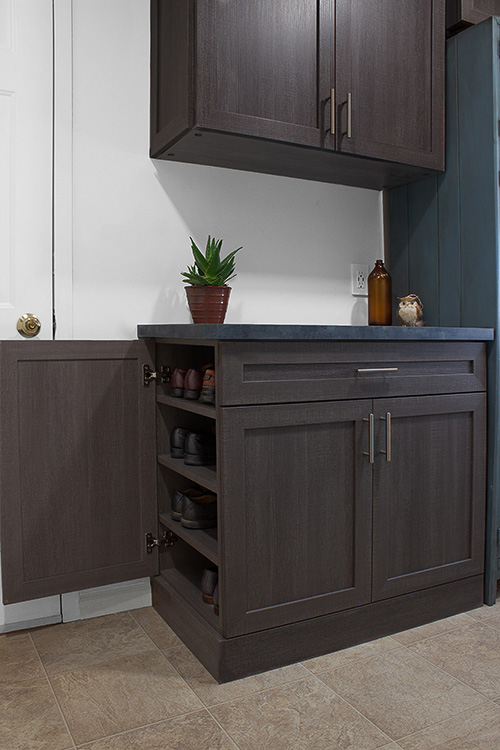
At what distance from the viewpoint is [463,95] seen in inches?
82.0

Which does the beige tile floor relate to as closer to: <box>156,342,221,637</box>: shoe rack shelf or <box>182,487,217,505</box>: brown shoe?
<box>156,342,221,637</box>: shoe rack shelf

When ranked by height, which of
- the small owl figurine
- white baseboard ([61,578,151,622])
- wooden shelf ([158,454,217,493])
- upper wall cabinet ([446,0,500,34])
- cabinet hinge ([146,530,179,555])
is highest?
upper wall cabinet ([446,0,500,34])

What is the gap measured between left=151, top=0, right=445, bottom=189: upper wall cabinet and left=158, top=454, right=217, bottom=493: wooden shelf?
0.96 metres

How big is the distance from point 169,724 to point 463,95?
2.05 meters

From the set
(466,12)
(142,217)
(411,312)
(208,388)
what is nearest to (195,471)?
(208,388)

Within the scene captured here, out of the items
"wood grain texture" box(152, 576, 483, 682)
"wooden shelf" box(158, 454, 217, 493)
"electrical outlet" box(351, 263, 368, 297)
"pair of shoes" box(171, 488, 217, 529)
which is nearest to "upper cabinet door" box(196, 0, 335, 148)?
"electrical outlet" box(351, 263, 368, 297)

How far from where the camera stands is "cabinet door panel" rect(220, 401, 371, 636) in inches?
60.2

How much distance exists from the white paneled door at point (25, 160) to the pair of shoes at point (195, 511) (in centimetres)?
66

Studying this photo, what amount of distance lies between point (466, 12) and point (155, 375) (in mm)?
1641

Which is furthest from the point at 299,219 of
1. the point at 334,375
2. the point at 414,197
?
the point at 334,375

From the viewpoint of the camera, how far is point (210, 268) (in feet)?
6.40

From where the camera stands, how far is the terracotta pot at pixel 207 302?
1.95 meters

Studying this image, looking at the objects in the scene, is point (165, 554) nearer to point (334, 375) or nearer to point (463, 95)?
point (334, 375)

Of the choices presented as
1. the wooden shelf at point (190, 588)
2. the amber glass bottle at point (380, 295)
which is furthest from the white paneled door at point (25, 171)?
the amber glass bottle at point (380, 295)
